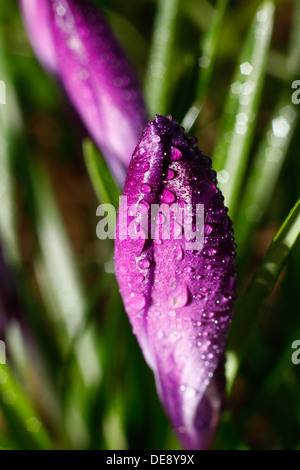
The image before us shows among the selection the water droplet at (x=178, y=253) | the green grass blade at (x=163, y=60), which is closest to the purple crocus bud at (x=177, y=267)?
the water droplet at (x=178, y=253)

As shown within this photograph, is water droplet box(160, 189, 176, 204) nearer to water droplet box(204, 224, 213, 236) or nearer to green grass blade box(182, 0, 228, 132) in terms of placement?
water droplet box(204, 224, 213, 236)

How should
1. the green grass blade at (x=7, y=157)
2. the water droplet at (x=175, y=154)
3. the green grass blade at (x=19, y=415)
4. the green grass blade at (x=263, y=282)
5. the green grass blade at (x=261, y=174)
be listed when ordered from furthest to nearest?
the green grass blade at (x=7, y=157) → the green grass blade at (x=261, y=174) → the green grass blade at (x=19, y=415) → the green grass blade at (x=263, y=282) → the water droplet at (x=175, y=154)

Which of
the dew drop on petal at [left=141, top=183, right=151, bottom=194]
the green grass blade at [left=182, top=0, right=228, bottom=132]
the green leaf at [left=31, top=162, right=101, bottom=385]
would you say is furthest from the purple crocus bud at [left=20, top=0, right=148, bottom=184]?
the green leaf at [left=31, top=162, right=101, bottom=385]

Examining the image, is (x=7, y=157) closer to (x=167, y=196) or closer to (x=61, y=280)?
(x=61, y=280)

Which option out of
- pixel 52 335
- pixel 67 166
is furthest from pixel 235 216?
pixel 67 166

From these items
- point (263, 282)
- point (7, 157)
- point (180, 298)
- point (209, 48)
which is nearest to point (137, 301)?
point (180, 298)

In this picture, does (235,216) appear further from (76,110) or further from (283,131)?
(76,110)

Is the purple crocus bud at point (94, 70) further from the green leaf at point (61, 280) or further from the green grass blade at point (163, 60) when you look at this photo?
the green leaf at point (61, 280)
